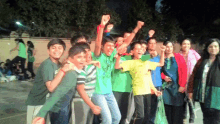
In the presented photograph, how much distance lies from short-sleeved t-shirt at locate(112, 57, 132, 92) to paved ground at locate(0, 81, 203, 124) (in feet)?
6.44

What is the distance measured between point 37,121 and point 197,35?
2250cm

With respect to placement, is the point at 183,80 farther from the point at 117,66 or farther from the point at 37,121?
the point at 37,121

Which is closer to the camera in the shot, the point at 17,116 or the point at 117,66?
the point at 117,66

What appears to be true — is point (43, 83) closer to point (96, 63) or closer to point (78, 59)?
point (78, 59)

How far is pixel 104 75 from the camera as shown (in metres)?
3.44

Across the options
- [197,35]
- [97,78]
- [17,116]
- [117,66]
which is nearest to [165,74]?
[117,66]

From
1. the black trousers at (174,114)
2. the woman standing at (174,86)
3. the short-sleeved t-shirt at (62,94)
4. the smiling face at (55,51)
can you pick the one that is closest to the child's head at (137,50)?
the woman standing at (174,86)

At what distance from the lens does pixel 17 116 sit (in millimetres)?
4980

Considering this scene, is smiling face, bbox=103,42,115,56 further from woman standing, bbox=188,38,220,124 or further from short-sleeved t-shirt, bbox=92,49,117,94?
woman standing, bbox=188,38,220,124

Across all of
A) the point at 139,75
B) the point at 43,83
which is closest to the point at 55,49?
the point at 43,83

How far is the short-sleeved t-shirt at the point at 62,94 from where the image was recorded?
2.31 m

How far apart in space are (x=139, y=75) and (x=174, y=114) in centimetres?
101

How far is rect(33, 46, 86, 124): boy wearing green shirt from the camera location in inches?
90.4

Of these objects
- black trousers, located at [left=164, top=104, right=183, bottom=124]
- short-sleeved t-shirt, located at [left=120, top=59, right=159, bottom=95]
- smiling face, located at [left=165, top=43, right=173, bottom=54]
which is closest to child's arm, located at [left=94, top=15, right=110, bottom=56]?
short-sleeved t-shirt, located at [left=120, top=59, right=159, bottom=95]
